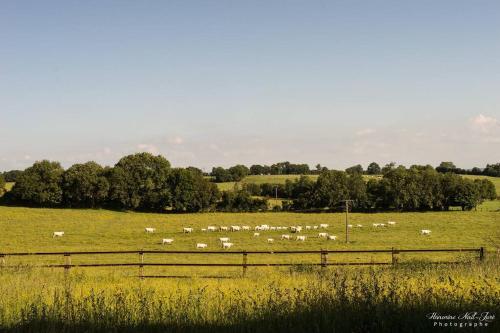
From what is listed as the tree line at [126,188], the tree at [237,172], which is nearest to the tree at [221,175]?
the tree at [237,172]

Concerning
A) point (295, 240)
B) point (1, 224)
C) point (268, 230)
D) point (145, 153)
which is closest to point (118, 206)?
point (145, 153)

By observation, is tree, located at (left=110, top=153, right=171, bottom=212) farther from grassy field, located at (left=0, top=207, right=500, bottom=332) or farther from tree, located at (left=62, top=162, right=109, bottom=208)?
grassy field, located at (left=0, top=207, right=500, bottom=332)

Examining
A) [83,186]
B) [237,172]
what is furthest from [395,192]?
[237,172]

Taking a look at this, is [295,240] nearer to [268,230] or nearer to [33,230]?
[268,230]

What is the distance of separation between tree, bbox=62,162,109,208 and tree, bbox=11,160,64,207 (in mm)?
1738

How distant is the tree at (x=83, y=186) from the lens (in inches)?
3583

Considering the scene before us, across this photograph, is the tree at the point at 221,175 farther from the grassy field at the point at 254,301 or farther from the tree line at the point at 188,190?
the grassy field at the point at 254,301

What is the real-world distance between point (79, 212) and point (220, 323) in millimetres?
83006

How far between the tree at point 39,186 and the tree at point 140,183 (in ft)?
34.3

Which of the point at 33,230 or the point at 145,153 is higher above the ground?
the point at 145,153

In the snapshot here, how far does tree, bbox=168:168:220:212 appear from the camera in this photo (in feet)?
312

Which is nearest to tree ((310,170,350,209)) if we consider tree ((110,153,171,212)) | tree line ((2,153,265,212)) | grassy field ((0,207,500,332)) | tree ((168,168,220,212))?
tree line ((2,153,265,212))

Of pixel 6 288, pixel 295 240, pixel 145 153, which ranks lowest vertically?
pixel 295 240

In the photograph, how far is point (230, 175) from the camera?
164 m
